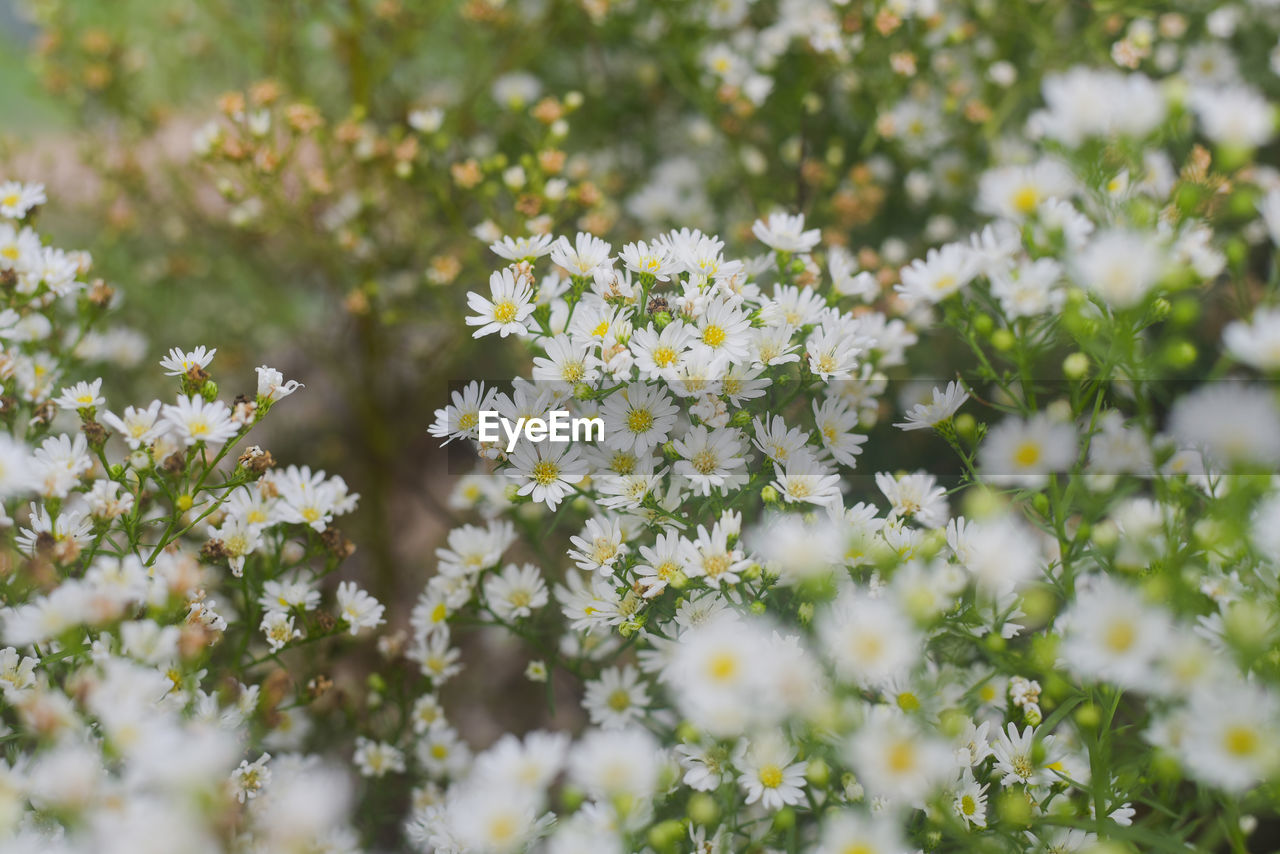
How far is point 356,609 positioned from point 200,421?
0.37m

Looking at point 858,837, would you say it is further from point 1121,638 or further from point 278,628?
point 278,628

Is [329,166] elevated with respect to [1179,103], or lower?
elevated

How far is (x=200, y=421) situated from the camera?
1288mm

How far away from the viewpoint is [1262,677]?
42.6 inches

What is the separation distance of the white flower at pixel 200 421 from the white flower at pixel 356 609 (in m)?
0.31

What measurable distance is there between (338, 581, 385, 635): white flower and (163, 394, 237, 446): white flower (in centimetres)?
31

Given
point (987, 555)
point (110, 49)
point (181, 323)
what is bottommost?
point (987, 555)

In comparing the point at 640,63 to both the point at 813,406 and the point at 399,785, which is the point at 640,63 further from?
the point at 399,785

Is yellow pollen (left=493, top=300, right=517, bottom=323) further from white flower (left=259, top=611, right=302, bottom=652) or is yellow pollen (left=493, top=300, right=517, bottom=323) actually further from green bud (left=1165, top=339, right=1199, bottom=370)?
green bud (left=1165, top=339, right=1199, bottom=370)

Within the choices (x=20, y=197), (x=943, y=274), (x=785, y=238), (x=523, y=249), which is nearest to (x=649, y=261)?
(x=523, y=249)

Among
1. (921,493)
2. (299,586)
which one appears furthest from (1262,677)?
(299,586)

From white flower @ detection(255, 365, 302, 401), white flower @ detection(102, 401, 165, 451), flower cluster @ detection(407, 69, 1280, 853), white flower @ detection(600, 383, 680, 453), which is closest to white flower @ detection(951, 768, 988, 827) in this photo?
flower cluster @ detection(407, 69, 1280, 853)

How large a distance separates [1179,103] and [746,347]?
24.5 inches

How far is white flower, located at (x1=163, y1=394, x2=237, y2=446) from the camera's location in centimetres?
126
